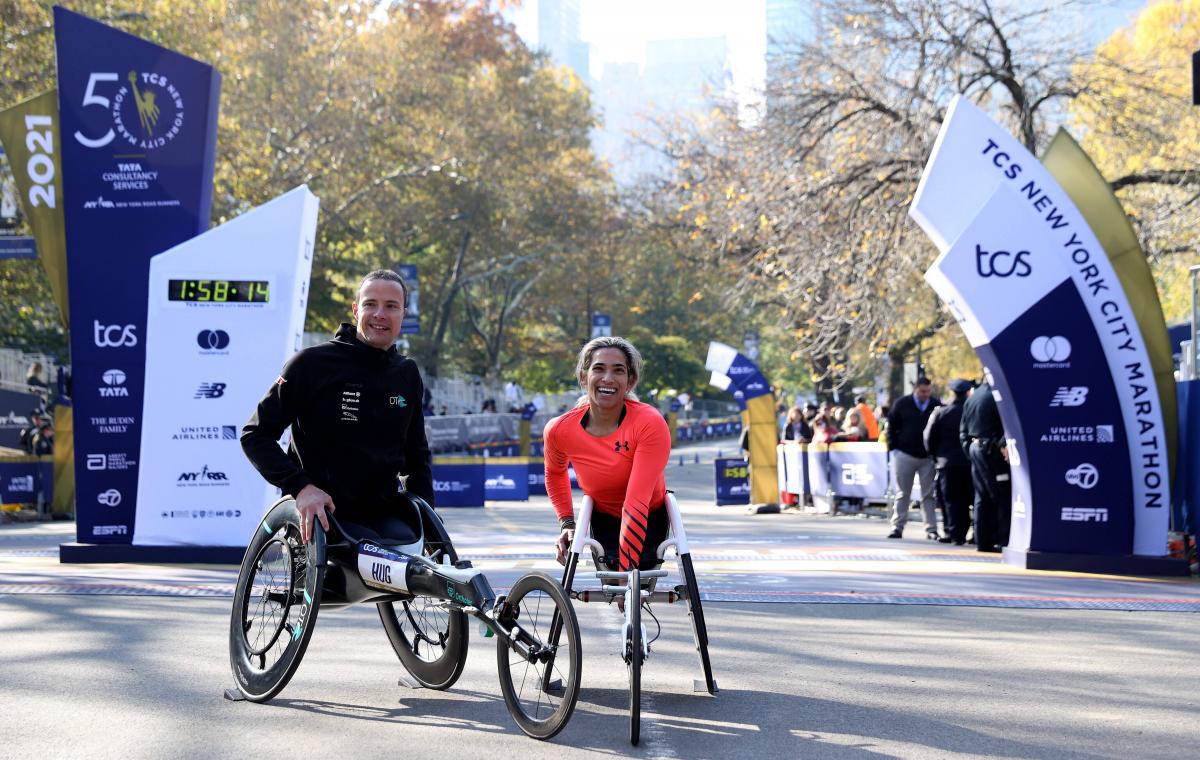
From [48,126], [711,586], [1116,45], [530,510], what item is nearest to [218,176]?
[530,510]

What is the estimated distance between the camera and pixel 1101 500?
13.2 meters

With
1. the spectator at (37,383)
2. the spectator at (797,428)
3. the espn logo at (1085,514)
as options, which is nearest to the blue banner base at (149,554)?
the espn logo at (1085,514)

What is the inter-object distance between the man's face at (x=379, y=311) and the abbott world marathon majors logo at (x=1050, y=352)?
308 inches

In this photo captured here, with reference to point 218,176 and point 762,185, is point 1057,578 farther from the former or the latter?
point 218,176

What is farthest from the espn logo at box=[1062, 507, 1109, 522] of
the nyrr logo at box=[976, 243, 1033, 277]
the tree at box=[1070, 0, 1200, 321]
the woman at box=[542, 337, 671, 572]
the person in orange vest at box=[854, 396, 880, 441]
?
the person in orange vest at box=[854, 396, 880, 441]

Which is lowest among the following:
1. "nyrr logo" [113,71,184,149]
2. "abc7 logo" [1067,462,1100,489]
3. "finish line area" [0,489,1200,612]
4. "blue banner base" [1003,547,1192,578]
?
"finish line area" [0,489,1200,612]

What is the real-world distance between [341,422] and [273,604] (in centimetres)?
90

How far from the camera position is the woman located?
6758 mm

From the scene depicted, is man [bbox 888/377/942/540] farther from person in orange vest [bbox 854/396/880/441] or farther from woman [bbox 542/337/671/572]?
woman [bbox 542/337/671/572]

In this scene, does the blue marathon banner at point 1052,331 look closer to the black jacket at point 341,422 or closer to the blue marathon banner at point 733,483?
the black jacket at point 341,422

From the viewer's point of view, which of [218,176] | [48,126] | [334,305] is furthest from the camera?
[334,305]

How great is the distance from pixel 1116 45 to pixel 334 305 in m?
20.0

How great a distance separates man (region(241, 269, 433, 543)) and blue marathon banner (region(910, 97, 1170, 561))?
711 cm

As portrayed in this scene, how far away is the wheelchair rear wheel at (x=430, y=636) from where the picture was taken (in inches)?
267
